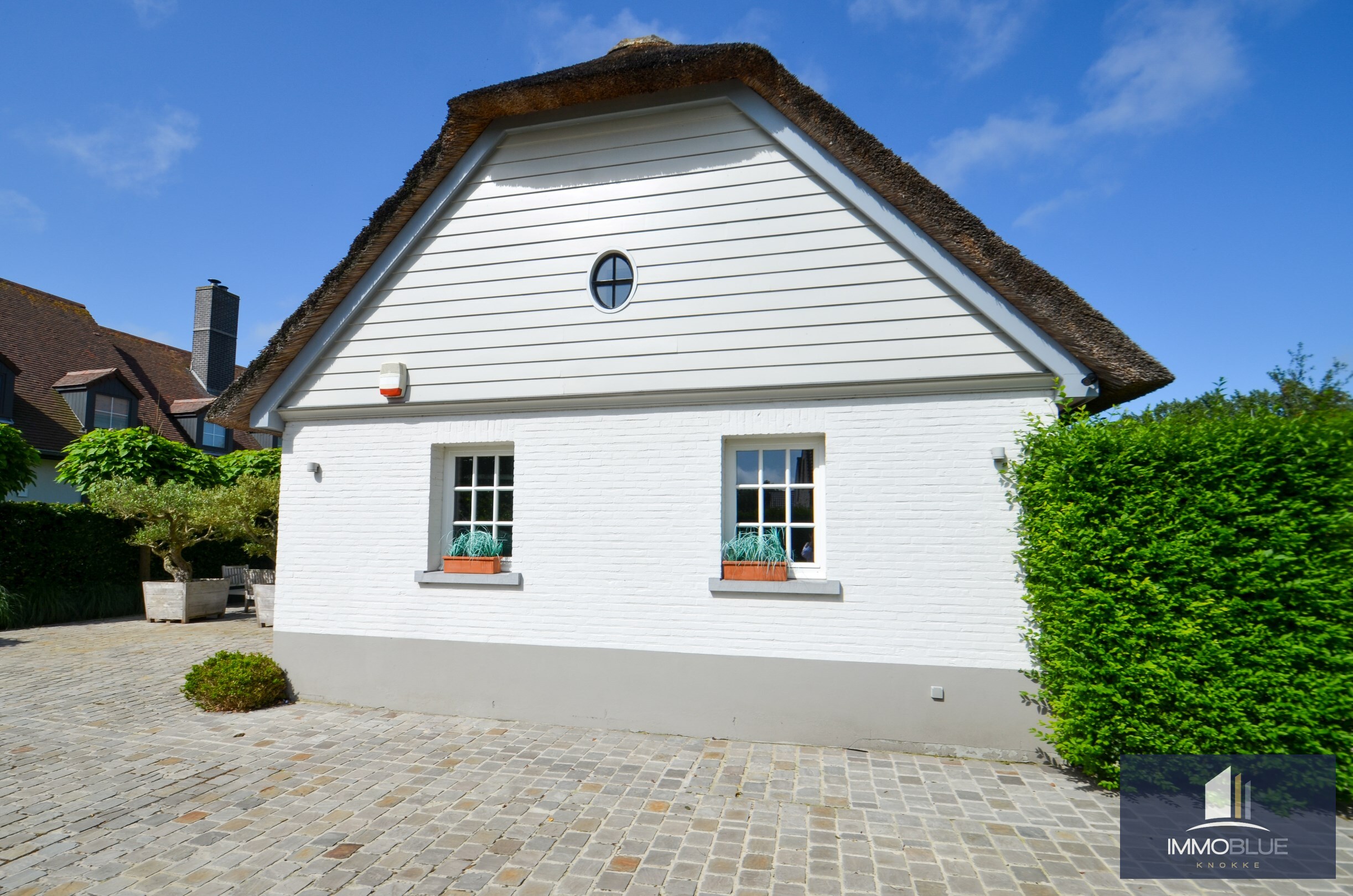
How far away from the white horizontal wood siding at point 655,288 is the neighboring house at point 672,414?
0.03 meters

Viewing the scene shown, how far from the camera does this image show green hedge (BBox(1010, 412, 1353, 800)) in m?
4.77

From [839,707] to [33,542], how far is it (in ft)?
48.9

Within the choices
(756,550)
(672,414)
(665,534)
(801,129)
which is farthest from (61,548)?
(801,129)

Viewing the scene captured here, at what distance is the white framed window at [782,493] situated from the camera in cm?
652

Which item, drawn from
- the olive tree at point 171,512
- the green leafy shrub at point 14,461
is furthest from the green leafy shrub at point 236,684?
the green leafy shrub at point 14,461

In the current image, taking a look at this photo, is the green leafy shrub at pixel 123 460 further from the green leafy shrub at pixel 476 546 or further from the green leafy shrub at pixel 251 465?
the green leafy shrub at pixel 476 546

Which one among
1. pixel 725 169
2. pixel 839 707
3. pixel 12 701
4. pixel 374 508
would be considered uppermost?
pixel 725 169

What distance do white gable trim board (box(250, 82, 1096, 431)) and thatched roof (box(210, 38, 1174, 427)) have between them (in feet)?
0.27

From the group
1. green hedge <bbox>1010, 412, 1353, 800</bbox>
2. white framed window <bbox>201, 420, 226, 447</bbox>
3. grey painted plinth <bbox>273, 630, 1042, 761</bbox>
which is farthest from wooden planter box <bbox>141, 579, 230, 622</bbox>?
green hedge <bbox>1010, 412, 1353, 800</bbox>

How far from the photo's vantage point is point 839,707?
243 inches

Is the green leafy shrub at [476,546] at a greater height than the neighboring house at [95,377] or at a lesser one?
lesser

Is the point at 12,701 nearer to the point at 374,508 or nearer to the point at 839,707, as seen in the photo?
the point at 374,508

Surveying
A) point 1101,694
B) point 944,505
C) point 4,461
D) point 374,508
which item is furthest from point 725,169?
point 4,461

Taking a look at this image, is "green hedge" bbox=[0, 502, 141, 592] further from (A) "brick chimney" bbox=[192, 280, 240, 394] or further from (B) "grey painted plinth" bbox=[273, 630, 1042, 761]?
(A) "brick chimney" bbox=[192, 280, 240, 394]
